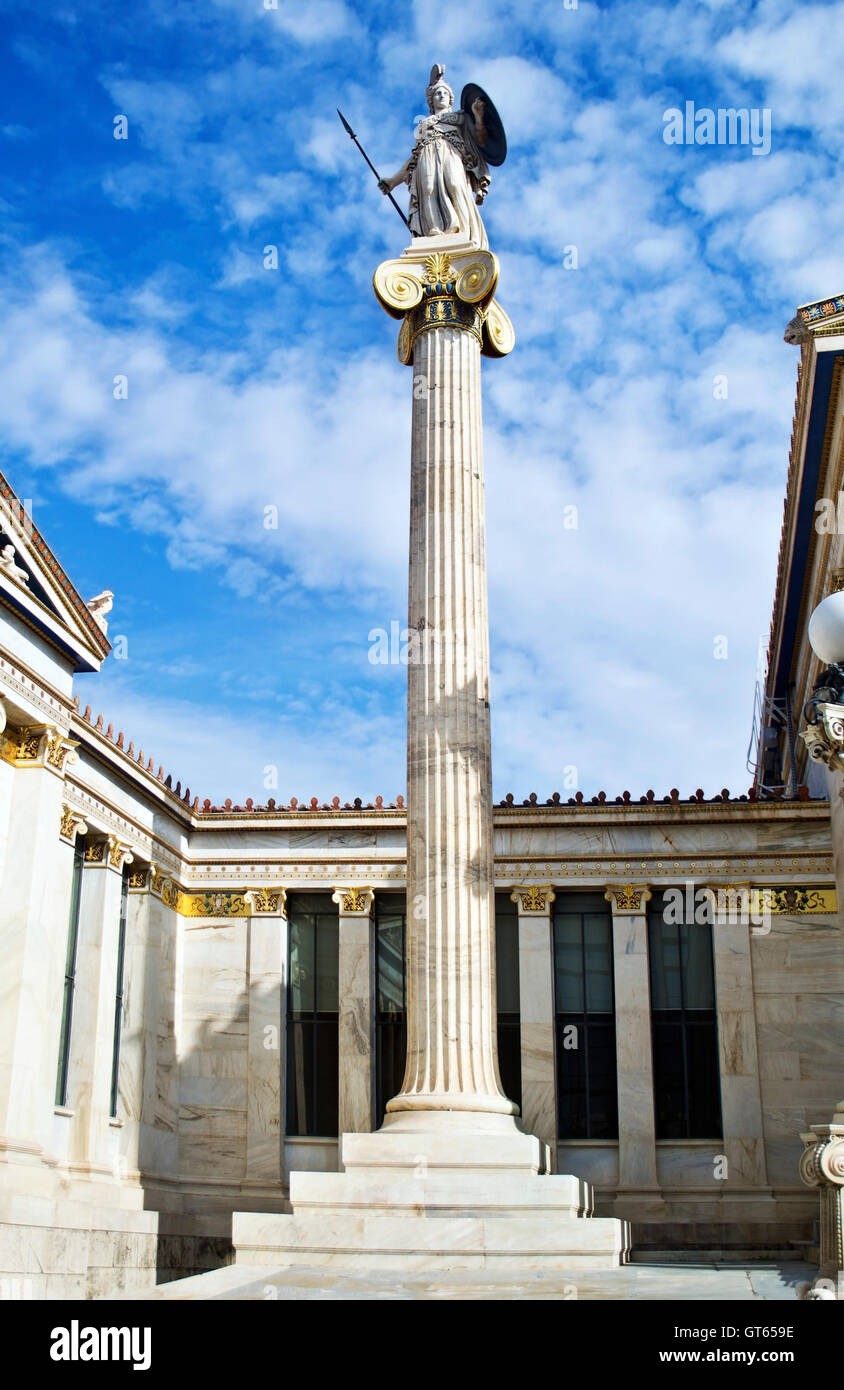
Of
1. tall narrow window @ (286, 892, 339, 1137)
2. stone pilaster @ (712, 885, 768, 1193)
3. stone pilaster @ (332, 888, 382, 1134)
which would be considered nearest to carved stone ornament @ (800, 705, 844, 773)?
stone pilaster @ (712, 885, 768, 1193)

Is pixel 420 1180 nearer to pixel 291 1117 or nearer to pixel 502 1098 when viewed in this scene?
pixel 502 1098

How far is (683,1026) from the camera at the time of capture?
29.2 m

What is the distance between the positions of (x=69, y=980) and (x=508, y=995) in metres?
9.52

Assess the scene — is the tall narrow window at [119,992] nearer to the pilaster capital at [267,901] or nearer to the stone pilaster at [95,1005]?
the stone pilaster at [95,1005]

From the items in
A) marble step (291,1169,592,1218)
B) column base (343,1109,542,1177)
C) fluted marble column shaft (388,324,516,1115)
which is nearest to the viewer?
marble step (291,1169,592,1218)

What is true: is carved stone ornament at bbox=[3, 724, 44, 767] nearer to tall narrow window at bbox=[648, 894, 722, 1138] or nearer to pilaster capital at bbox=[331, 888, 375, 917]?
pilaster capital at bbox=[331, 888, 375, 917]

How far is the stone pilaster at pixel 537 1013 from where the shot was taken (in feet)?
93.3

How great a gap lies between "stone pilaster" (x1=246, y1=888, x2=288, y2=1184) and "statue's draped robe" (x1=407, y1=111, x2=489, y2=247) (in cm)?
1463

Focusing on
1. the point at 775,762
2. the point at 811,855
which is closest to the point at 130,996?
the point at 811,855

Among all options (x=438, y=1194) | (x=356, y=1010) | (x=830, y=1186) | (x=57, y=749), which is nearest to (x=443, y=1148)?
(x=438, y=1194)

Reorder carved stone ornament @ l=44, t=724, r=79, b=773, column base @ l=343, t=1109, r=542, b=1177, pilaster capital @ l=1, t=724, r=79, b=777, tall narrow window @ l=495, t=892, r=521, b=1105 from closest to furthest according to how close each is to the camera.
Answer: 1. column base @ l=343, t=1109, r=542, b=1177
2. pilaster capital @ l=1, t=724, r=79, b=777
3. carved stone ornament @ l=44, t=724, r=79, b=773
4. tall narrow window @ l=495, t=892, r=521, b=1105

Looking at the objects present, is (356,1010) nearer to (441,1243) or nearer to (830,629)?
(441,1243)

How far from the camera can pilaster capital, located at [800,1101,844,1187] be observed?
14305 mm
